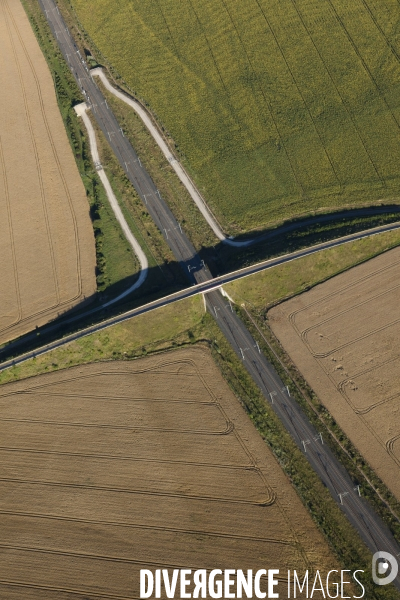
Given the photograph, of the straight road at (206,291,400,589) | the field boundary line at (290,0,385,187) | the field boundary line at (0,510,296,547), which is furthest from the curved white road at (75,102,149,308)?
the field boundary line at (290,0,385,187)

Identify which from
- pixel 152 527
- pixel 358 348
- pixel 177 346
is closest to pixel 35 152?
pixel 177 346

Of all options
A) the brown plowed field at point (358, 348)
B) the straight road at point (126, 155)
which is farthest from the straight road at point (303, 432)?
the straight road at point (126, 155)

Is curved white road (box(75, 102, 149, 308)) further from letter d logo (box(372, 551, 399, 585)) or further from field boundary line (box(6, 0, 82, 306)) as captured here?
letter d logo (box(372, 551, 399, 585))

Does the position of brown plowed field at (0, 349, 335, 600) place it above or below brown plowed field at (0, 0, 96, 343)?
below

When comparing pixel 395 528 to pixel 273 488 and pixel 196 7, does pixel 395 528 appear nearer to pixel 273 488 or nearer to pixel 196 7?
pixel 273 488

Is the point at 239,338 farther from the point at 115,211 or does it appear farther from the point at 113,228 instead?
the point at 115,211

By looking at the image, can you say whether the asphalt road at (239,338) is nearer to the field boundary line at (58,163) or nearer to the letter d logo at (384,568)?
the letter d logo at (384,568)
